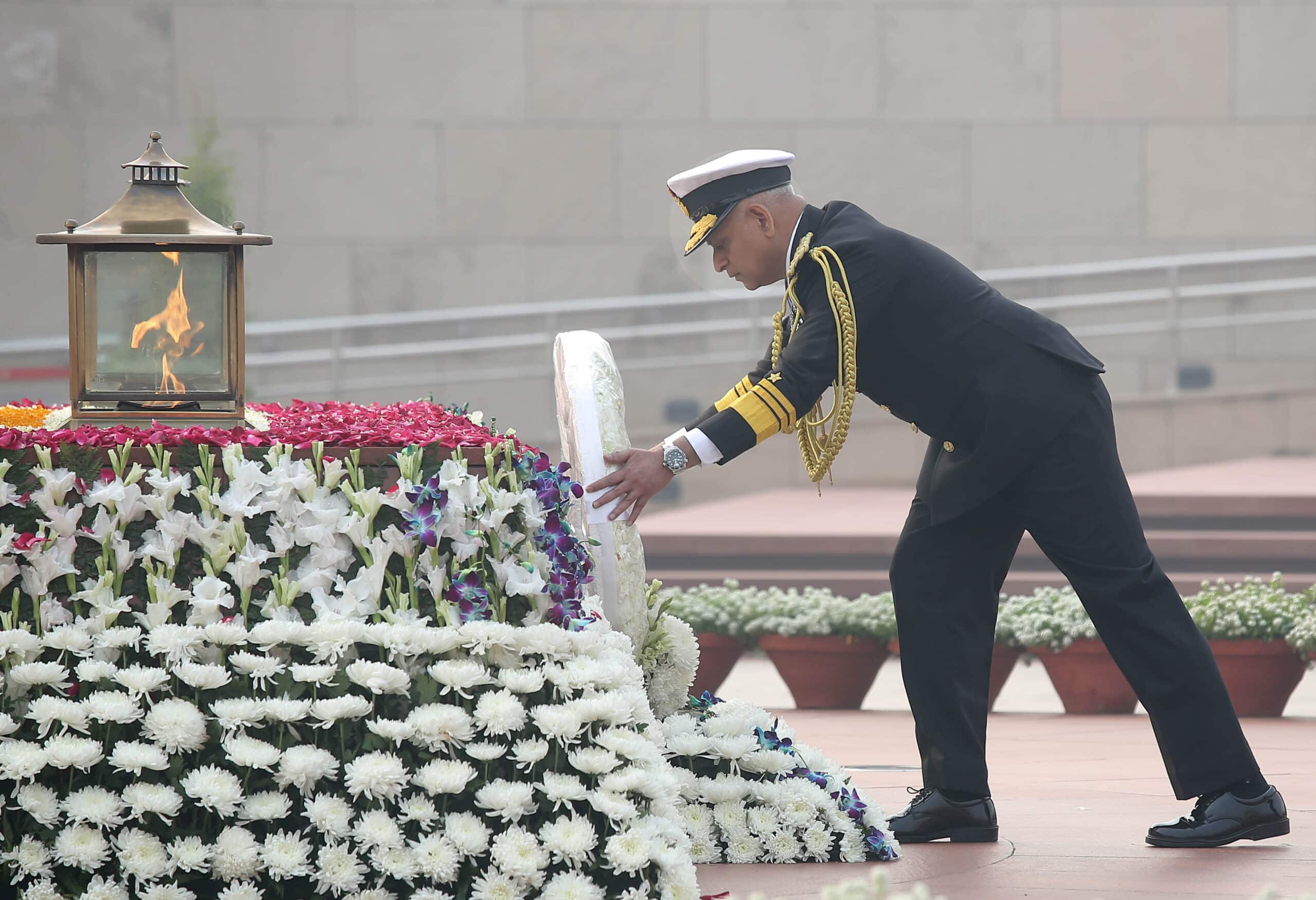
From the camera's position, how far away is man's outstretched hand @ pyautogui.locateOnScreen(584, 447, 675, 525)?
137 inches

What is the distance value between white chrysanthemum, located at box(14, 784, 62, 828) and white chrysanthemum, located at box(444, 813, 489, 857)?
685 mm

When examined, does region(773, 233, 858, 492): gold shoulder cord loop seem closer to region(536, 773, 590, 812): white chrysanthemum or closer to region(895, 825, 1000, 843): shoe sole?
region(895, 825, 1000, 843): shoe sole

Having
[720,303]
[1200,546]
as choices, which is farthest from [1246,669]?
[720,303]

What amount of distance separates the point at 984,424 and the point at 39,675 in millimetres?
2153

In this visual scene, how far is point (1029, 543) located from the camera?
9.31m

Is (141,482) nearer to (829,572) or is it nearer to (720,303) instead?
(829,572)

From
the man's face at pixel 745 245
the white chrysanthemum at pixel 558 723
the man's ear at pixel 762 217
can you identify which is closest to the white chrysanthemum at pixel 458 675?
the white chrysanthemum at pixel 558 723

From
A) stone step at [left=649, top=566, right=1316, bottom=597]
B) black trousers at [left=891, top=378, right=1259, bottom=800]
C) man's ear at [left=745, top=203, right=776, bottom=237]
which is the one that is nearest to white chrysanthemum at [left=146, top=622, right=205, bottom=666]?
man's ear at [left=745, top=203, right=776, bottom=237]

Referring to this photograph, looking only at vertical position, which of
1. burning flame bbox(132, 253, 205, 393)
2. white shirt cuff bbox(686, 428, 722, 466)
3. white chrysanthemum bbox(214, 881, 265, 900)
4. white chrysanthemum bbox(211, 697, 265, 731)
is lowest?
white chrysanthemum bbox(214, 881, 265, 900)

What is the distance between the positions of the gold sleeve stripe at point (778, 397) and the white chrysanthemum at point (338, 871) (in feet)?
4.46

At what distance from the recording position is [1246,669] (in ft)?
21.6

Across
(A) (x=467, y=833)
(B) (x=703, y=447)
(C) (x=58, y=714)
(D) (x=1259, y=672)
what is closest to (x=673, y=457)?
(B) (x=703, y=447)

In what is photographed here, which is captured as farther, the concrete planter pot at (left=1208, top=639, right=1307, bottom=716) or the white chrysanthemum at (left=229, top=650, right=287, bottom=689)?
the concrete planter pot at (left=1208, top=639, right=1307, bottom=716)

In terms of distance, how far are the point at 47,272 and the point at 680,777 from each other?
36.6 ft
